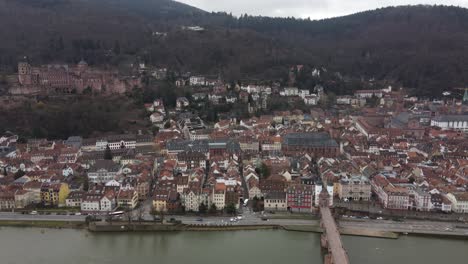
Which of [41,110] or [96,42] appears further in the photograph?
[96,42]

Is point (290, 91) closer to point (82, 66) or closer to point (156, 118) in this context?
point (156, 118)

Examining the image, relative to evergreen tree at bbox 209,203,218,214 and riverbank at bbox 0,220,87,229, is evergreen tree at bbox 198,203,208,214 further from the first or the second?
riverbank at bbox 0,220,87,229

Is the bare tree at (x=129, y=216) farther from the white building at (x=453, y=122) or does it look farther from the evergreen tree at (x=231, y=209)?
the white building at (x=453, y=122)

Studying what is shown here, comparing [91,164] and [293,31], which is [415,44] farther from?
[91,164]

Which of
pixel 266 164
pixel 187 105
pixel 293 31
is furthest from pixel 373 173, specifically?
pixel 293 31

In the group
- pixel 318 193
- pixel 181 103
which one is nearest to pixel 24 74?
pixel 181 103

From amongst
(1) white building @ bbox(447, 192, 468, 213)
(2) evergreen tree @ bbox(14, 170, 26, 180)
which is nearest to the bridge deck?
(1) white building @ bbox(447, 192, 468, 213)

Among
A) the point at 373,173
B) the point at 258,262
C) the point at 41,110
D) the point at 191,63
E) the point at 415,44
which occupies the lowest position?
the point at 258,262
